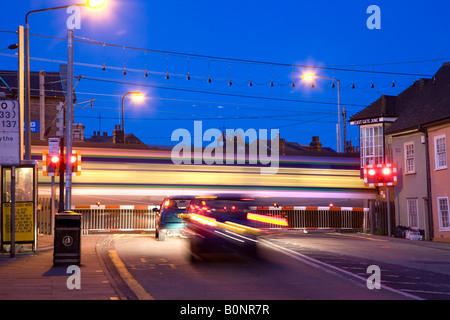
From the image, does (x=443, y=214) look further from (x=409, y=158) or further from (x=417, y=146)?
(x=409, y=158)

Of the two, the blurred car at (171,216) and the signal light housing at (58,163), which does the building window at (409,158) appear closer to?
the blurred car at (171,216)

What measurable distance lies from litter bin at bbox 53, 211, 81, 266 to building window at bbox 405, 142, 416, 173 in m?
20.8

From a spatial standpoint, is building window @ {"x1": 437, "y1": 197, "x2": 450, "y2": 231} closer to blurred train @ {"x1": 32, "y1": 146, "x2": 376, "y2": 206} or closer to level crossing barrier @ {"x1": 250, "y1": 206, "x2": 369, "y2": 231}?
level crossing barrier @ {"x1": 250, "y1": 206, "x2": 369, "y2": 231}

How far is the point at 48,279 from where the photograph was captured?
12.9 m

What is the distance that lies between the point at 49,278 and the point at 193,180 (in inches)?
798

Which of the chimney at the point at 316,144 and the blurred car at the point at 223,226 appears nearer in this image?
the blurred car at the point at 223,226

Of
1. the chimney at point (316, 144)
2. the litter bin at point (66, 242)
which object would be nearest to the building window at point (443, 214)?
the litter bin at point (66, 242)

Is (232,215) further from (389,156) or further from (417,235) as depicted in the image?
(389,156)

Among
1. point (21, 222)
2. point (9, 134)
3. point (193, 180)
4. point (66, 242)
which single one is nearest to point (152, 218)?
point (193, 180)

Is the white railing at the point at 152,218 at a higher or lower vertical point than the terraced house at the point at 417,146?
lower

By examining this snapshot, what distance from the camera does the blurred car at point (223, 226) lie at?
53.7 feet

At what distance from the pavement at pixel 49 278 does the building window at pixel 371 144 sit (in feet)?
52.9

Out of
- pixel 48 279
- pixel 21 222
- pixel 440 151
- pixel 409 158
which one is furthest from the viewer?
pixel 409 158

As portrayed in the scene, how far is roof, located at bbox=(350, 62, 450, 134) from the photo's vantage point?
30.3 meters
